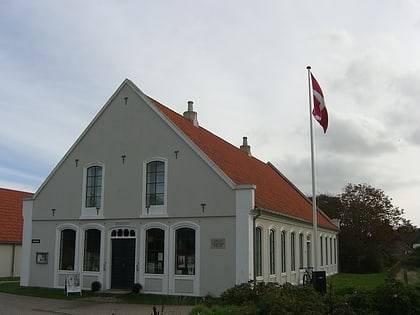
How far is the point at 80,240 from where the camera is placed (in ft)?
82.3

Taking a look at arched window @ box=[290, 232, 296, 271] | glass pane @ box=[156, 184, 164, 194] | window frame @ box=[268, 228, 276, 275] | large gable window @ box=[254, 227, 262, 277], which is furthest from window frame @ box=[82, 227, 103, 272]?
arched window @ box=[290, 232, 296, 271]

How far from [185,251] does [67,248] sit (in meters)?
6.40

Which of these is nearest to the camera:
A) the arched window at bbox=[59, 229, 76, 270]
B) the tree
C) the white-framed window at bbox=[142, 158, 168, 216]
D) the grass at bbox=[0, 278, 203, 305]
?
the grass at bbox=[0, 278, 203, 305]

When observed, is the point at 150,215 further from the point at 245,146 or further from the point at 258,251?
the point at 245,146

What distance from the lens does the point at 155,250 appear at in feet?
76.8

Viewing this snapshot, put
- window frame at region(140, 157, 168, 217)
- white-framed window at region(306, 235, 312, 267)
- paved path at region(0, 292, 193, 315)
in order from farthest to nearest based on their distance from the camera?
white-framed window at region(306, 235, 312, 267) < window frame at region(140, 157, 168, 217) < paved path at region(0, 292, 193, 315)

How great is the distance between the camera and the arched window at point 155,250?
→ 23.2 meters

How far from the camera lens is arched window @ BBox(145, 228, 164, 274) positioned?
23172mm

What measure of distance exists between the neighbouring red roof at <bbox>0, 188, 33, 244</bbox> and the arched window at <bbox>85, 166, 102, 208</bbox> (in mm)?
11694

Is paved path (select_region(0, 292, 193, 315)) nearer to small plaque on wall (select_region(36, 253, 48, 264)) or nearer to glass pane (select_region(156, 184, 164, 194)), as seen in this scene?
small plaque on wall (select_region(36, 253, 48, 264))

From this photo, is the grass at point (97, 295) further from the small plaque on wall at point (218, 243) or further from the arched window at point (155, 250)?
the small plaque on wall at point (218, 243)

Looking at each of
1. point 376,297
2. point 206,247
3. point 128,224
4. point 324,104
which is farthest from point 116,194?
point 376,297

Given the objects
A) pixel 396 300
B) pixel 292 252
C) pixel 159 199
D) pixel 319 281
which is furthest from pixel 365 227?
pixel 396 300

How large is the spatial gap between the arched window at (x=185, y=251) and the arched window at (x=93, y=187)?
4.56 metres
